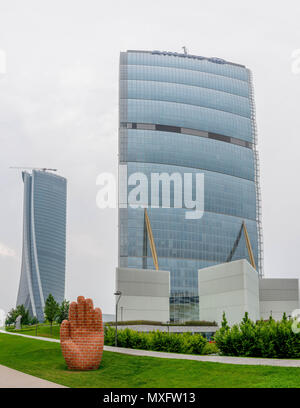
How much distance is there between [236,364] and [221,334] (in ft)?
23.0

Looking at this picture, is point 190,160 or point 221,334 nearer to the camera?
point 221,334

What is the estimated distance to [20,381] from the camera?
84.8 feet

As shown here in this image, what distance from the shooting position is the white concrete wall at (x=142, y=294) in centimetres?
8244

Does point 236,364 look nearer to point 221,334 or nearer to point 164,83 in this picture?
point 221,334

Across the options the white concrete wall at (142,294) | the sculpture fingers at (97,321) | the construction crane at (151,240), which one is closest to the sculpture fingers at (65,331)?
the sculpture fingers at (97,321)

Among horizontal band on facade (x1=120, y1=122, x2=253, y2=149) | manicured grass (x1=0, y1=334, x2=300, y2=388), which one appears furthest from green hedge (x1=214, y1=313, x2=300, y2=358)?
horizontal band on facade (x1=120, y1=122, x2=253, y2=149)

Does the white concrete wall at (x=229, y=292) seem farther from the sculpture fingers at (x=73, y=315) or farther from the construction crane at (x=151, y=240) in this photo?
the sculpture fingers at (x=73, y=315)

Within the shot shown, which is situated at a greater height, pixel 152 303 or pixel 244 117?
pixel 244 117

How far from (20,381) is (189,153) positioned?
114060mm

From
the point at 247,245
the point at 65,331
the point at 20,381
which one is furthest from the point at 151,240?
the point at 20,381

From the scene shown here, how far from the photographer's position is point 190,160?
136 meters

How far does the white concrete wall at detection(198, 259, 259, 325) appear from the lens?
72375 millimetres

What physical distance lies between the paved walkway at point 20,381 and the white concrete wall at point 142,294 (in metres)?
51.7
